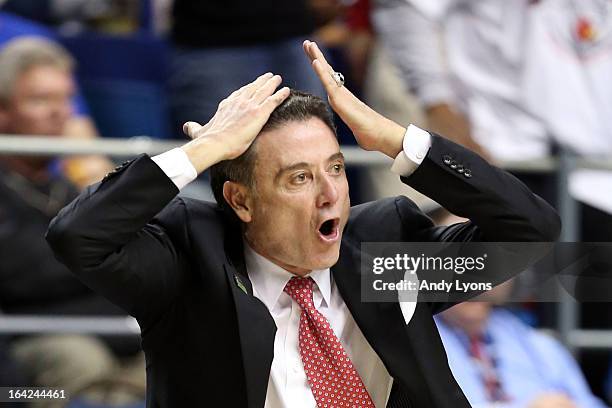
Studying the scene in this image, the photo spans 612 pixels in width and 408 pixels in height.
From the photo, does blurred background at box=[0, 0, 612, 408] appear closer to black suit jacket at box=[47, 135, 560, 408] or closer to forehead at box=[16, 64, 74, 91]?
forehead at box=[16, 64, 74, 91]

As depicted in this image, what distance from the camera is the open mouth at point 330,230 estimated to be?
2.76m

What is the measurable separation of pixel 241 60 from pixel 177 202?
1947 mm

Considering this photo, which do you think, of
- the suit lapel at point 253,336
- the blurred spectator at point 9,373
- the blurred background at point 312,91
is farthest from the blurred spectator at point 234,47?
the suit lapel at point 253,336

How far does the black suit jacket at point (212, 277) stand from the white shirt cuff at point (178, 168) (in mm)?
21

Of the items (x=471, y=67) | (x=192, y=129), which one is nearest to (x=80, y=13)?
(x=471, y=67)

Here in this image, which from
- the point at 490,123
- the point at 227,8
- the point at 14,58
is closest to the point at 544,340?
the point at 490,123

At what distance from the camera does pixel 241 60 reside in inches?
188

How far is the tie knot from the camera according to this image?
2.84 metres

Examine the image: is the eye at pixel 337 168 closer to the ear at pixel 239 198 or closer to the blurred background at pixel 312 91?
the ear at pixel 239 198

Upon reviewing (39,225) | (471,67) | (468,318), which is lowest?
(39,225)

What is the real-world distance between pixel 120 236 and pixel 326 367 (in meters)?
0.53

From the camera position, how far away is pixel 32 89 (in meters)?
4.62

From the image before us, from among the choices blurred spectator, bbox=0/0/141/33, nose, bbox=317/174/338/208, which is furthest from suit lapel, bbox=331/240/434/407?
blurred spectator, bbox=0/0/141/33

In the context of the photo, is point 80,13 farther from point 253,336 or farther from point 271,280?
point 253,336
